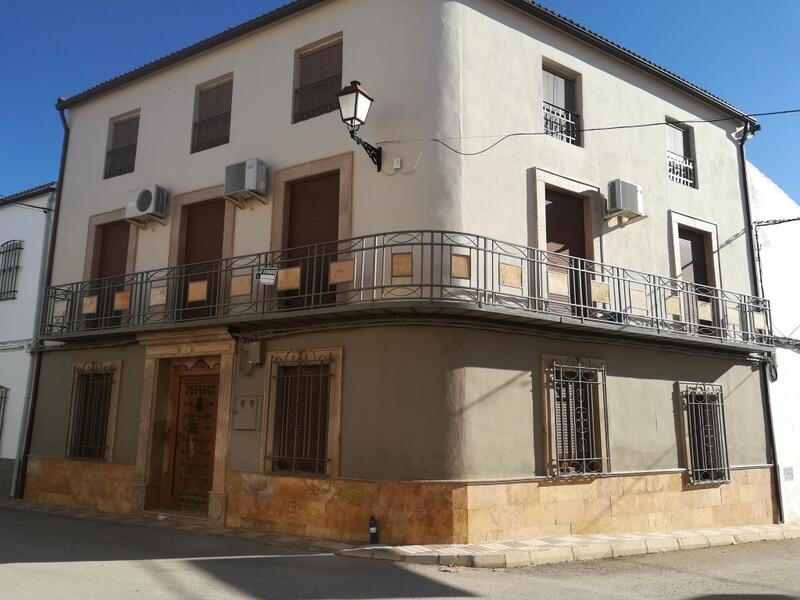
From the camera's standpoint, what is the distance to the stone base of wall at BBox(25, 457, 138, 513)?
11.9 m

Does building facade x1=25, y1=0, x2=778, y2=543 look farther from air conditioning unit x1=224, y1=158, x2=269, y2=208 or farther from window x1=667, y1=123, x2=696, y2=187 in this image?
air conditioning unit x1=224, y1=158, x2=269, y2=208

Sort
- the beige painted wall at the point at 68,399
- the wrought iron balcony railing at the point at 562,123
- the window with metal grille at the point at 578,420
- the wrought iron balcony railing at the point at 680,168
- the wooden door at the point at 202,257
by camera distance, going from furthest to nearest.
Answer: the wrought iron balcony railing at the point at 680,168 → the beige painted wall at the point at 68,399 → the wooden door at the point at 202,257 → the wrought iron balcony railing at the point at 562,123 → the window with metal grille at the point at 578,420

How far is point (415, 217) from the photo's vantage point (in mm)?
9609

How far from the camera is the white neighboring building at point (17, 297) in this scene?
14.1m

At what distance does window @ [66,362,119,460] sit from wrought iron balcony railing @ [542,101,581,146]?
28.9 feet

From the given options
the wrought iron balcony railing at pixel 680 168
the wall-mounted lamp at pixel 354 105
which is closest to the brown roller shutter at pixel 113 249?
the wall-mounted lamp at pixel 354 105

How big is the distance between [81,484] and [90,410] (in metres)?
1.35

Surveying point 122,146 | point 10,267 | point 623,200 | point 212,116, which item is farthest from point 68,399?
point 623,200

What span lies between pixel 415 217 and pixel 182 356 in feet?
16.1

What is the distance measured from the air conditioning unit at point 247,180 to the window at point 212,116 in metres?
1.22

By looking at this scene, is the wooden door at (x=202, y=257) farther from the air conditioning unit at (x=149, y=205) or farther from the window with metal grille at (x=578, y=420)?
the window with metal grille at (x=578, y=420)

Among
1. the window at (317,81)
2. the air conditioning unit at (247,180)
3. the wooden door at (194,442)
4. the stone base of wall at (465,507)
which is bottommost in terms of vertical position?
the stone base of wall at (465,507)

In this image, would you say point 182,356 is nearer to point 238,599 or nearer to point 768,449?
point 238,599

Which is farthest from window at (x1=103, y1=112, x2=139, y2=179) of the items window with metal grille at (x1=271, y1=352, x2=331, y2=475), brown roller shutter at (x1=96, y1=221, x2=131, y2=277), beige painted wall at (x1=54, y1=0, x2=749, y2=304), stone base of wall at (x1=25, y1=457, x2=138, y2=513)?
window with metal grille at (x1=271, y1=352, x2=331, y2=475)
